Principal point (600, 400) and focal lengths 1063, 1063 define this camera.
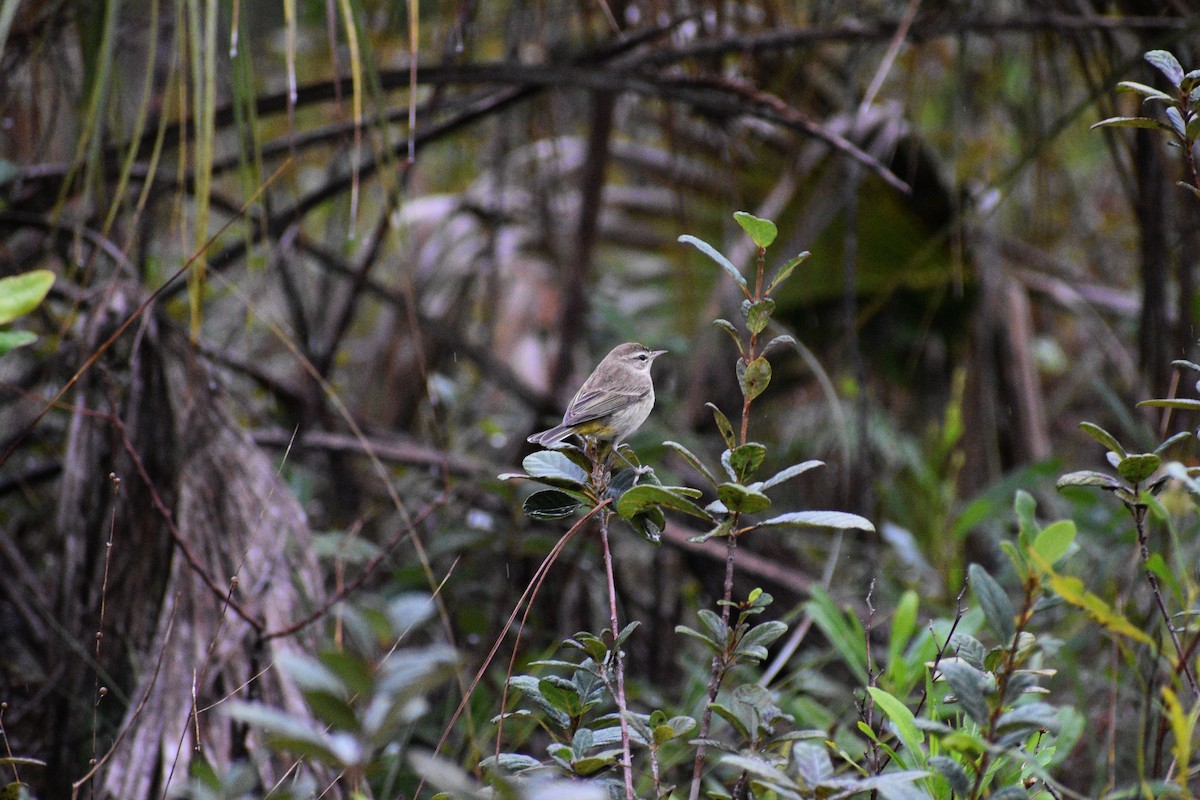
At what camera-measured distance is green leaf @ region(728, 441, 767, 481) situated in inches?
57.6

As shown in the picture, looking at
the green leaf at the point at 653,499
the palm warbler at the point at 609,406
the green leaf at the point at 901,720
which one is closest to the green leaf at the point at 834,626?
the palm warbler at the point at 609,406

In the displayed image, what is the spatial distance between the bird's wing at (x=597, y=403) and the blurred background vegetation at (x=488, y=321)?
1.16 feet

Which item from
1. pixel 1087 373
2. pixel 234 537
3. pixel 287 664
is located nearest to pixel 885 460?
pixel 1087 373

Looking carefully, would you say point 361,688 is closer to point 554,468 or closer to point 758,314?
point 554,468

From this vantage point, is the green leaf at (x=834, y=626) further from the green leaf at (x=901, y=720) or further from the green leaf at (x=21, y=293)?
the green leaf at (x=21, y=293)

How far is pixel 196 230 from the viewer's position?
2.12 meters

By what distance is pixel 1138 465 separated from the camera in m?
1.44

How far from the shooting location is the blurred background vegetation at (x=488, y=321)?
7.54 feet

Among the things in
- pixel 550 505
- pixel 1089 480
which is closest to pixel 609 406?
pixel 550 505

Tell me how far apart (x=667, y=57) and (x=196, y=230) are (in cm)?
170

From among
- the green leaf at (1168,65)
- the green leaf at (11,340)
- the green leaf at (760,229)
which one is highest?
the green leaf at (1168,65)

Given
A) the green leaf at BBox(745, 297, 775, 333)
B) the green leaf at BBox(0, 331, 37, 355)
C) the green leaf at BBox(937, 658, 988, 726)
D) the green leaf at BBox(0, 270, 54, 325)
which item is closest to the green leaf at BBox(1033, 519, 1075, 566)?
the green leaf at BBox(937, 658, 988, 726)

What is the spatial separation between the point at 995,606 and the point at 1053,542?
4.2 inches

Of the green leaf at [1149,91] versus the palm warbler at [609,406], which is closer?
the green leaf at [1149,91]
